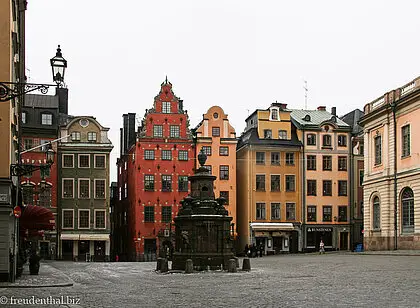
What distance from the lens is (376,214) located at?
62.6m

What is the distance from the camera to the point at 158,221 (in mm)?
72188

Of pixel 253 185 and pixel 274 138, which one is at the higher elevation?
pixel 274 138

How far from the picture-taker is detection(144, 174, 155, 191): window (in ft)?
238

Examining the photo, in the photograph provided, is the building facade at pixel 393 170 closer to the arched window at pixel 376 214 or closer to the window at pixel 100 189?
the arched window at pixel 376 214

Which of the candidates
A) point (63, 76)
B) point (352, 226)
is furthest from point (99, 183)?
point (63, 76)

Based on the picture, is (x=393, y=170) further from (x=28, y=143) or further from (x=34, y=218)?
(x=34, y=218)

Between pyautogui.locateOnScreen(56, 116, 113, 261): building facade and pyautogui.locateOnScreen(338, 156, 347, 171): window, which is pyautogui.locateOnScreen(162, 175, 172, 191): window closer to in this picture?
pyautogui.locateOnScreen(56, 116, 113, 261): building facade

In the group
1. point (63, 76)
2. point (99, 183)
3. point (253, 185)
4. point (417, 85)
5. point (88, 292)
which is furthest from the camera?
point (253, 185)

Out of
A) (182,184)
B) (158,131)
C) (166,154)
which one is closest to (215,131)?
(166,154)

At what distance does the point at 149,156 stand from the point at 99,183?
570cm

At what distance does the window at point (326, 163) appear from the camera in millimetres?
77125

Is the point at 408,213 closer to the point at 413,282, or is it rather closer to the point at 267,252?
the point at 267,252

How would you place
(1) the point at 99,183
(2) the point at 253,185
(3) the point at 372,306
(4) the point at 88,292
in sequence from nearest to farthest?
(3) the point at 372,306
(4) the point at 88,292
(1) the point at 99,183
(2) the point at 253,185

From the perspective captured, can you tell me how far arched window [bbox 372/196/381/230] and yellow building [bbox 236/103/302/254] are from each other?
13813mm
